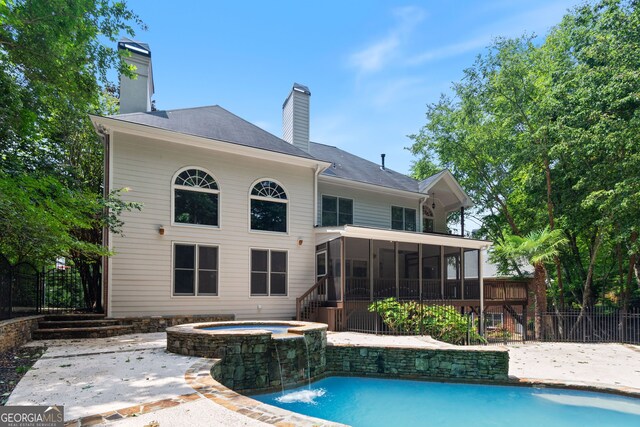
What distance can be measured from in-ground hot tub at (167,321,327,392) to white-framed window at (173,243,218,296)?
449cm

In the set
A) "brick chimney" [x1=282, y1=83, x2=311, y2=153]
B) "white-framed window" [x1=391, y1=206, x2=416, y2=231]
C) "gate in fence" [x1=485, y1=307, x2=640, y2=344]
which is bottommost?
"gate in fence" [x1=485, y1=307, x2=640, y2=344]

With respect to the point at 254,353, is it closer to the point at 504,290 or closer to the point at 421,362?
the point at 421,362

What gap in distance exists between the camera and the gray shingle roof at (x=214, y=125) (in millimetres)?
12719

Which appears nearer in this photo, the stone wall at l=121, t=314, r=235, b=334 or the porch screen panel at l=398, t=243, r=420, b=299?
the stone wall at l=121, t=314, r=235, b=334

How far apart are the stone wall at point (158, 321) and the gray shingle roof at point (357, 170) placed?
717 cm

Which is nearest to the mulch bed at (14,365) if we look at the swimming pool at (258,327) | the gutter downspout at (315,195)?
the swimming pool at (258,327)

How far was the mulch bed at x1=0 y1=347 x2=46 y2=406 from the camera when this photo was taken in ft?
17.2

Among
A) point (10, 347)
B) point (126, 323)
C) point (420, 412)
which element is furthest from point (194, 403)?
point (126, 323)

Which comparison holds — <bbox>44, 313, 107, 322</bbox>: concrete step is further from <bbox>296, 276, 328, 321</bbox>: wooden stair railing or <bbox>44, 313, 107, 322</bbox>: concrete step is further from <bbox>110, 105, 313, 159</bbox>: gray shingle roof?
<bbox>296, 276, 328, 321</bbox>: wooden stair railing

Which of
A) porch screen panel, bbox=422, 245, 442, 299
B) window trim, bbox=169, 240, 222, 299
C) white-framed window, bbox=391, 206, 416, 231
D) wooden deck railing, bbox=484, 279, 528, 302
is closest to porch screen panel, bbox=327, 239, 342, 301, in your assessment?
window trim, bbox=169, 240, 222, 299

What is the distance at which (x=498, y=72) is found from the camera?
1872 cm

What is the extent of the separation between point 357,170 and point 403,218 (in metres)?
3.05

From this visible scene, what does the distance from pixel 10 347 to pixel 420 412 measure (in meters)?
8.34

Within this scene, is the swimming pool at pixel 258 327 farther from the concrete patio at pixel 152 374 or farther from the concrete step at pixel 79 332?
the concrete step at pixel 79 332
